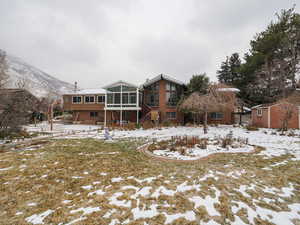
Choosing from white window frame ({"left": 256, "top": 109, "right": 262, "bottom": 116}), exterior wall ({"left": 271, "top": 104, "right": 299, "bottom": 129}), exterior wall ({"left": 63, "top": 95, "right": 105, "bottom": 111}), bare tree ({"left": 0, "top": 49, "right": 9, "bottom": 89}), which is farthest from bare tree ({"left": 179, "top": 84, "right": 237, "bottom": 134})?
bare tree ({"left": 0, "top": 49, "right": 9, "bottom": 89})

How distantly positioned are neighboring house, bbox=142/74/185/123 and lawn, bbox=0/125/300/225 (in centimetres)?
1375

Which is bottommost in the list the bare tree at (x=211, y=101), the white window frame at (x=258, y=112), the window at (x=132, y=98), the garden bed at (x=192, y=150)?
the garden bed at (x=192, y=150)

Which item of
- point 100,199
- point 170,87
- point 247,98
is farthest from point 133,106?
point 247,98

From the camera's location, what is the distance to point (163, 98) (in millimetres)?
19078

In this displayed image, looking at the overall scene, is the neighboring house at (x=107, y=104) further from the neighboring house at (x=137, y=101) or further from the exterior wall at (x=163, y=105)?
the exterior wall at (x=163, y=105)

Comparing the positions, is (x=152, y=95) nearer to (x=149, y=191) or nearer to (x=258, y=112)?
(x=258, y=112)

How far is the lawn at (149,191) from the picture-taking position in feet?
8.23

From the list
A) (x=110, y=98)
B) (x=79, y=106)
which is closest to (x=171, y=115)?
(x=110, y=98)

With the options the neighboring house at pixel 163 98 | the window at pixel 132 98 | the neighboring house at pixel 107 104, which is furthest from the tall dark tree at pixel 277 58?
the neighboring house at pixel 107 104

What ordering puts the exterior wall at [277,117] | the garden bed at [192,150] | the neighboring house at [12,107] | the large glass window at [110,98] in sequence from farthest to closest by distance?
the large glass window at [110,98] → the exterior wall at [277,117] → the neighboring house at [12,107] → the garden bed at [192,150]

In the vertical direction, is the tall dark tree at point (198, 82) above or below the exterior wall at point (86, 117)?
above

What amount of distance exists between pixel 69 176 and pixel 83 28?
64.8ft

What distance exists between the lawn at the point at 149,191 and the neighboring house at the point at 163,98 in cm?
1375

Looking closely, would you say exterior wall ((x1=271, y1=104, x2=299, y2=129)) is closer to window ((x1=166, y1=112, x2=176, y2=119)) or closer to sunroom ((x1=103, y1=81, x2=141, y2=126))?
window ((x1=166, y1=112, x2=176, y2=119))
